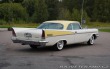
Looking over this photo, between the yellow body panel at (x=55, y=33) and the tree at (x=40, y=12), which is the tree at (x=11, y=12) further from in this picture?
the yellow body panel at (x=55, y=33)

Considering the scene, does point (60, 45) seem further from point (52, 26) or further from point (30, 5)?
point (30, 5)

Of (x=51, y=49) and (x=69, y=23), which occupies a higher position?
(x=69, y=23)

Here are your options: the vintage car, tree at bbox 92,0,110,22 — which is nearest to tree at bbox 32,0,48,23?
Answer: tree at bbox 92,0,110,22

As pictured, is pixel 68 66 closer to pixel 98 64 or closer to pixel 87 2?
pixel 98 64

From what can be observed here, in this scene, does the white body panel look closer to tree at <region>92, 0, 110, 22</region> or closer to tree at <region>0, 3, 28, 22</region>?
tree at <region>0, 3, 28, 22</region>

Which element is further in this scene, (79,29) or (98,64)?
(79,29)

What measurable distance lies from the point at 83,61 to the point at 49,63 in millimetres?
1285

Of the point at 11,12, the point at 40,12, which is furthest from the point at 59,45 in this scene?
the point at 40,12

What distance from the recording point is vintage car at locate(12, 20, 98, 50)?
13.6 metres

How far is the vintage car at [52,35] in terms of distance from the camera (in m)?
13.6

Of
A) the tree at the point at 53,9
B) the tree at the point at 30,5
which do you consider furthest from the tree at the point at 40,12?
the tree at the point at 53,9

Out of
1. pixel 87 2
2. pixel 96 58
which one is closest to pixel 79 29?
pixel 96 58

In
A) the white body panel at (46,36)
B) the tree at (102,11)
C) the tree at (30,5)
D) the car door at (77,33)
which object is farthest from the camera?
the tree at (102,11)

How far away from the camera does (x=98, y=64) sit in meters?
10.5
